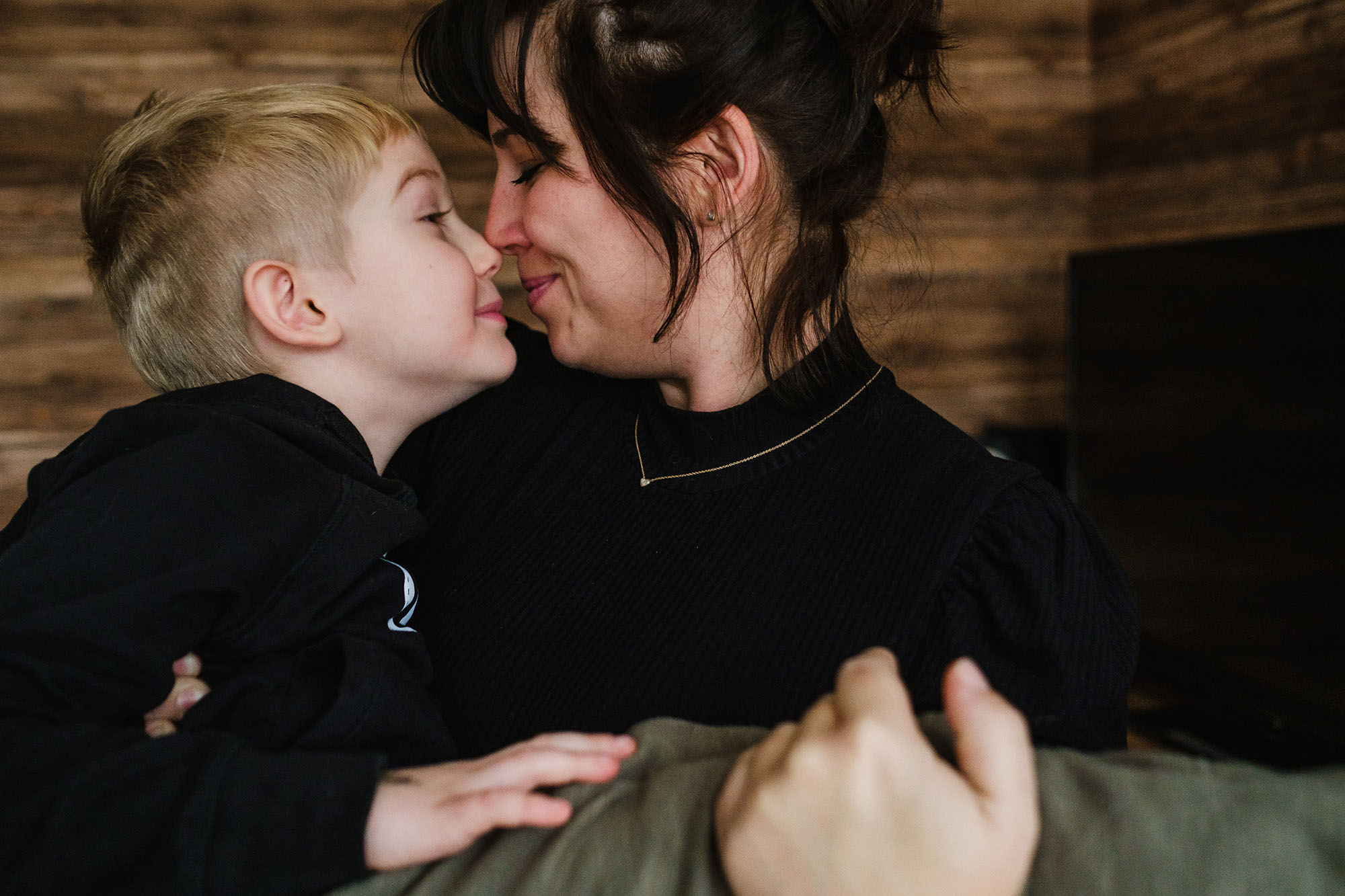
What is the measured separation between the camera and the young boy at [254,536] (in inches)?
23.6

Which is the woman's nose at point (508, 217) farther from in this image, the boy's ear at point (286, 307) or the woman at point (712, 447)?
the boy's ear at point (286, 307)

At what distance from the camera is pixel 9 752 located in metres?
0.62

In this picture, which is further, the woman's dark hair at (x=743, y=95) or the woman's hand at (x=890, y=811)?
the woman's dark hair at (x=743, y=95)

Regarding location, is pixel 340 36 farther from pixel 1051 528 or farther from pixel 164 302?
pixel 1051 528

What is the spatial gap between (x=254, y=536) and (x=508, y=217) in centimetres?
51

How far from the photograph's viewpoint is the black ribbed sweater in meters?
0.80

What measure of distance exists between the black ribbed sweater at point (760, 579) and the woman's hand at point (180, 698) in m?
0.22

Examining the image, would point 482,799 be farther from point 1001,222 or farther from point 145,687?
point 1001,222

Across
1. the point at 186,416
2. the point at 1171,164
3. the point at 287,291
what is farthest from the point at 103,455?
the point at 1171,164

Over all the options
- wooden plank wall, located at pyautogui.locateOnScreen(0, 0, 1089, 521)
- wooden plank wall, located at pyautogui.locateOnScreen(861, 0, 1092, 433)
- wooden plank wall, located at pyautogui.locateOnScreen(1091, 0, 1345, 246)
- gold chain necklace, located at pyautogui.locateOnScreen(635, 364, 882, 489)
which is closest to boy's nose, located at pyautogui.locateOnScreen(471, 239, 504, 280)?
gold chain necklace, located at pyautogui.locateOnScreen(635, 364, 882, 489)

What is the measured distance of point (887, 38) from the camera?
3.20 ft

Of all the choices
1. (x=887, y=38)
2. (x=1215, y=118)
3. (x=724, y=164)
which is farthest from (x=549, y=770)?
A: (x=1215, y=118)

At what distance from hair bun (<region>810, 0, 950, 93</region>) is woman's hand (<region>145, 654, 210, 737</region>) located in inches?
33.6

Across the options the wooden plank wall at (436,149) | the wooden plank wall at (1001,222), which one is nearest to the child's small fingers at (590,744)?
the wooden plank wall at (436,149)
